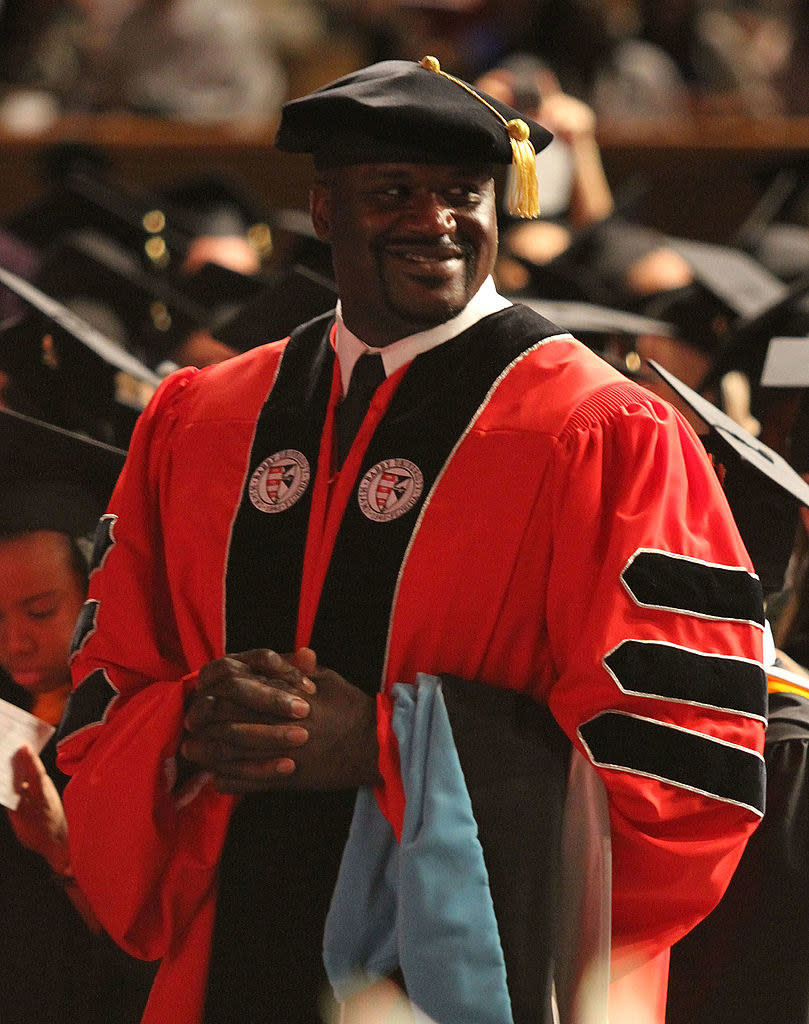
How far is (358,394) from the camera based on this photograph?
205 cm

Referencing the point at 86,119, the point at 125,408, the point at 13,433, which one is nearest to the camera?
the point at 13,433

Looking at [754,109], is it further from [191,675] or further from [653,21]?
[191,675]

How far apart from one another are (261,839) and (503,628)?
0.44 m

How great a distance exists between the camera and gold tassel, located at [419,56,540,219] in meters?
1.97

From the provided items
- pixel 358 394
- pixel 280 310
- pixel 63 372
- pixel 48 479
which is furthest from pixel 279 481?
pixel 63 372

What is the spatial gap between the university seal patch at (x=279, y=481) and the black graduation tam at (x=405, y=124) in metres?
0.40

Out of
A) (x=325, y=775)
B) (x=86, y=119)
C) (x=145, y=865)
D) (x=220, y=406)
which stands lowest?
(x=145, y=865)

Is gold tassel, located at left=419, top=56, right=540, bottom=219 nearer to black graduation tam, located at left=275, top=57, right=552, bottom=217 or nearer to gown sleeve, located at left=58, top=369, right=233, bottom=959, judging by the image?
black graduation tam, located at left=275, top=57, right=552, bottom=217

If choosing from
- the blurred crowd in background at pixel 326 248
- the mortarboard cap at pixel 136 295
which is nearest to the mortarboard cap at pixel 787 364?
the blurred crowd in background at pixel 326 248

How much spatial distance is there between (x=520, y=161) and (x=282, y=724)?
2.63 feet

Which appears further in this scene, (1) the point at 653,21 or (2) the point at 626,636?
(1) the point at 653,21

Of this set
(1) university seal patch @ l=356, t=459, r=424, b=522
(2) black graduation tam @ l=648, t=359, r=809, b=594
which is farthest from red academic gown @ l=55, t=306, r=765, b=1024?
(2) black graduation tam @ l=648, t=359, r=809, b=594

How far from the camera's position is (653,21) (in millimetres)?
8172

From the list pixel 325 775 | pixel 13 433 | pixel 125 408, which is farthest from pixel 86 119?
pixel 325 775
